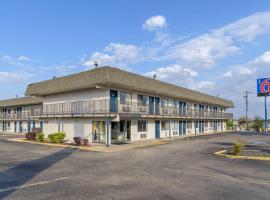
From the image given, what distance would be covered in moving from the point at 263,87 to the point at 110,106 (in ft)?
63.2

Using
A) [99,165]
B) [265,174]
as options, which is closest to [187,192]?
[265,174]

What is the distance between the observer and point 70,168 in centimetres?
1289

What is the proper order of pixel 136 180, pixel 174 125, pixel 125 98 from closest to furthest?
pixel 136 180, pixel 125 98, pixel 174 125

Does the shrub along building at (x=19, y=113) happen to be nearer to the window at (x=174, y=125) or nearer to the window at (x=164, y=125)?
the window at (x=164, y=125)

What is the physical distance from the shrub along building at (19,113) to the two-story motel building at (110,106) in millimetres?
8485

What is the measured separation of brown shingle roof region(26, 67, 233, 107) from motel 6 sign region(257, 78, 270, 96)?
10.2 metres

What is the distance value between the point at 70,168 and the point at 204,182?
6754 mm

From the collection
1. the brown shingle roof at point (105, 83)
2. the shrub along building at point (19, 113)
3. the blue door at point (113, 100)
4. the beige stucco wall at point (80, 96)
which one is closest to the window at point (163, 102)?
the brown shingle roof at point (105, 83)

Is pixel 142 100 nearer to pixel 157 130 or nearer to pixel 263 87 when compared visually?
pixel 157 130

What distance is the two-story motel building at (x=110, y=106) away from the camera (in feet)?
82.6

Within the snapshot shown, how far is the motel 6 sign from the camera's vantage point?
30.6 m

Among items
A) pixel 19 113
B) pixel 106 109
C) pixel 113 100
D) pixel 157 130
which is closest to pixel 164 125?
pixel 157 130

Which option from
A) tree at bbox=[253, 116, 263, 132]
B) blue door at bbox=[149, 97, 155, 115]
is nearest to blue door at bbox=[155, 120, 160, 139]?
blue door at bbox=[149, 97, 155, 115]

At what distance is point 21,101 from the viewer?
4609 centimetres
